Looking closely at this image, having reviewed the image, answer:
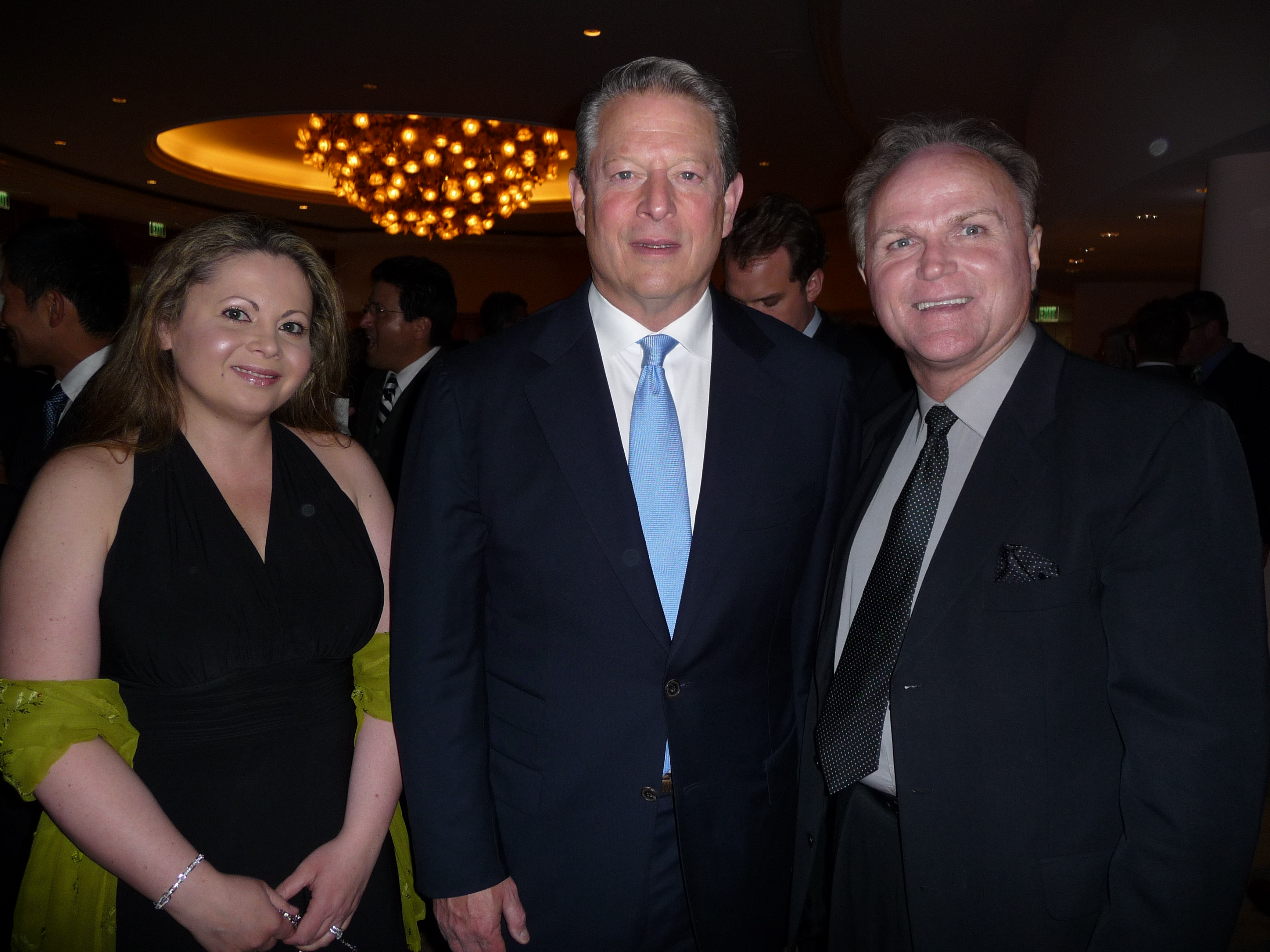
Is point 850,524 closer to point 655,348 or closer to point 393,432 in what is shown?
point 655,348

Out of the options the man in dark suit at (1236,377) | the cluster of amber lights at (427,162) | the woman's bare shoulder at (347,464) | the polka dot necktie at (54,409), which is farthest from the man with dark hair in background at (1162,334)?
the cluster of amber lights at (427,162)

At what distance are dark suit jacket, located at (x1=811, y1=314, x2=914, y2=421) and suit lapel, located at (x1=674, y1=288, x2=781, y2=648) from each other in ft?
4.31

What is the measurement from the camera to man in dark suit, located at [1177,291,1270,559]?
381 cm

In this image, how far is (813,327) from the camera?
11.1 feet

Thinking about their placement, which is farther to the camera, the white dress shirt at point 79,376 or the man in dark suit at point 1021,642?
the white dress shirt at point 79,376

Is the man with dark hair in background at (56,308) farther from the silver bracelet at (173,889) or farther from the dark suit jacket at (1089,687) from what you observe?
the dark suit jacket at (1089,687)

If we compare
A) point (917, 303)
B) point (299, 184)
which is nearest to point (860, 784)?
point (917, 303)

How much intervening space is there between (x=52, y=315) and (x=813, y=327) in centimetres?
252

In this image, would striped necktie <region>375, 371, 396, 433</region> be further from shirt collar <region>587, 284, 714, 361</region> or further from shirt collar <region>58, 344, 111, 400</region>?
shirt collar <region>587, 284, 714, 361</region>

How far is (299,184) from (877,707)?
519 inches

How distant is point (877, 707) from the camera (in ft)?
4.56

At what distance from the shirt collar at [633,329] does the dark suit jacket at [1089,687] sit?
53cm

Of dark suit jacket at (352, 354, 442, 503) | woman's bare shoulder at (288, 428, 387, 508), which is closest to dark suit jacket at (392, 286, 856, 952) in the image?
woman's bare shoulder at (288, 428, 387, 508)

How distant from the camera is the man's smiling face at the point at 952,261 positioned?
1453 mm
